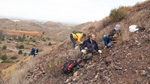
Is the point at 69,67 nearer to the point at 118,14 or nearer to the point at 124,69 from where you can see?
the point at 124,69

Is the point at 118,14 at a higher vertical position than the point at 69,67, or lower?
higher

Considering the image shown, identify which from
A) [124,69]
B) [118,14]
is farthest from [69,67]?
[118,14]

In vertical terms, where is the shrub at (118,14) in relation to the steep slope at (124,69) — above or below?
above

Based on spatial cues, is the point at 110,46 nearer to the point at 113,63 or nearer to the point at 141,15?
the point at 113,63

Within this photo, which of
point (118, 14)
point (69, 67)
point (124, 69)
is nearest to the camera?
point (124, 69)

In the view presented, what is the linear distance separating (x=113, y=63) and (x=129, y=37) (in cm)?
160

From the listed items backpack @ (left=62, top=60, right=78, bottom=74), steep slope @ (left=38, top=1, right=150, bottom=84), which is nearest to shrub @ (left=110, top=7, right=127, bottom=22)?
steep slope @ (left=38, top=1, right=150, bottom=84)

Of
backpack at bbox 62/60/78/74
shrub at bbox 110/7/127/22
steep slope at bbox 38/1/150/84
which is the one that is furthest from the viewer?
shrub at bbox 110/7/127/22

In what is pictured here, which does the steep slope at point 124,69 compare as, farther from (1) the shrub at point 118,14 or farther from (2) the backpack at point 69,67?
(1) the shrub at point 118,14

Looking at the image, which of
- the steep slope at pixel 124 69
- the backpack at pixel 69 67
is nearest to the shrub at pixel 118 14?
the steep slope at pixel 124 69

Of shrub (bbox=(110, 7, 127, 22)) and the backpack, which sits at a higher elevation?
shrub (bbox=(110, 7, 127, 22))

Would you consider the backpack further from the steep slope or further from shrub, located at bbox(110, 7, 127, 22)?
shrub, located at bbox(110, 7, 127, 22)

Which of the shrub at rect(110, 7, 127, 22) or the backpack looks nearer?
the backpack

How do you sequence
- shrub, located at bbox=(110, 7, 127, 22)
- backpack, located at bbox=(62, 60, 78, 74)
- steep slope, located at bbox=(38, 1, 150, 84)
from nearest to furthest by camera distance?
steep slope, located at bbox=(38, 1, 150, 84) < backpack, located at bbox=(62, 60, 78, 74) < shrub, located at bbox=(110, 7, 127, 22)
